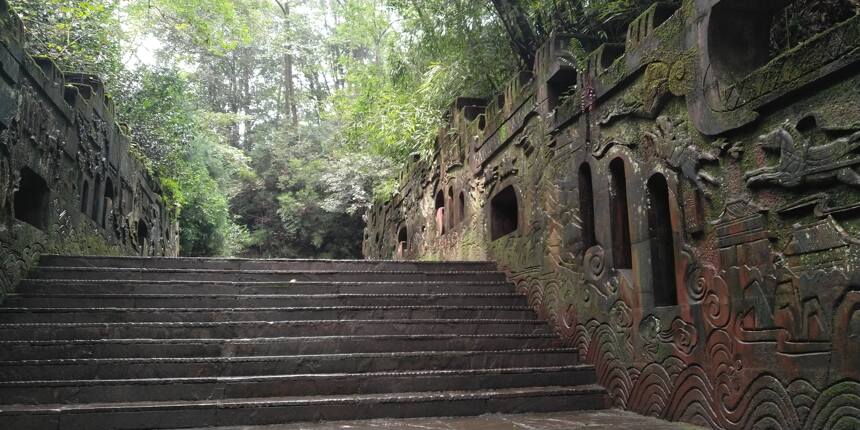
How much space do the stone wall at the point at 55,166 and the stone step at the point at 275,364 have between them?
1.42 meters

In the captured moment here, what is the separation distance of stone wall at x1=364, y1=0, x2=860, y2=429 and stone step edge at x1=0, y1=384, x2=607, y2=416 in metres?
0.61

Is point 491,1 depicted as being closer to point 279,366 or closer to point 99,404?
point 279,366

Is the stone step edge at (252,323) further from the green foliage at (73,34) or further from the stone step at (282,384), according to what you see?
the green foliage at (73,34)

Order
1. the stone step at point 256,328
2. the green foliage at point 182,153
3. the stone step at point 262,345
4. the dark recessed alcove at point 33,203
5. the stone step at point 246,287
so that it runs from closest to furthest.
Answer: the stone step at point 262,345 → the stone step at point 256,328 → the stone step at point 246,287 → the dark recessed alcove at point 33,203 → the green foliage at point 182,153

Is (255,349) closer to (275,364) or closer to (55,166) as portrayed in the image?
(275,364)

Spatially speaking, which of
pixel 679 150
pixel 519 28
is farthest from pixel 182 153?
pixel 679 150

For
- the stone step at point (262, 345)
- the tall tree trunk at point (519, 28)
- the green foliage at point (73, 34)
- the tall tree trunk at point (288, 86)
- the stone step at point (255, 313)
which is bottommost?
the stone step at point (262, 345)

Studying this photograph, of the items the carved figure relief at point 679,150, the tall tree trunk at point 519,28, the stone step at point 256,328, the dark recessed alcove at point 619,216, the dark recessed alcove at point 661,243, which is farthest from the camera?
the tall tree trunk at point 519,28

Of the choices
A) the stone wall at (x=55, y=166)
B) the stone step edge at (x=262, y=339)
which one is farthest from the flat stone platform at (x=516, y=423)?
the stone wall at (x=55, y=166)

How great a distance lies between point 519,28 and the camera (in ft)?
25.5

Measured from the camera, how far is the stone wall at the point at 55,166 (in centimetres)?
556

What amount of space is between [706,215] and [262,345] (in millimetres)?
3878

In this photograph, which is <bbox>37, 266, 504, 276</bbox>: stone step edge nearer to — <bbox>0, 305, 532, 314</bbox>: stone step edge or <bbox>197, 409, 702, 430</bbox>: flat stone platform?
<bbox>0, 305, 532, 314</bbox>: stone step edge

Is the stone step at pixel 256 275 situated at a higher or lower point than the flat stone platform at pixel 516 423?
higher
